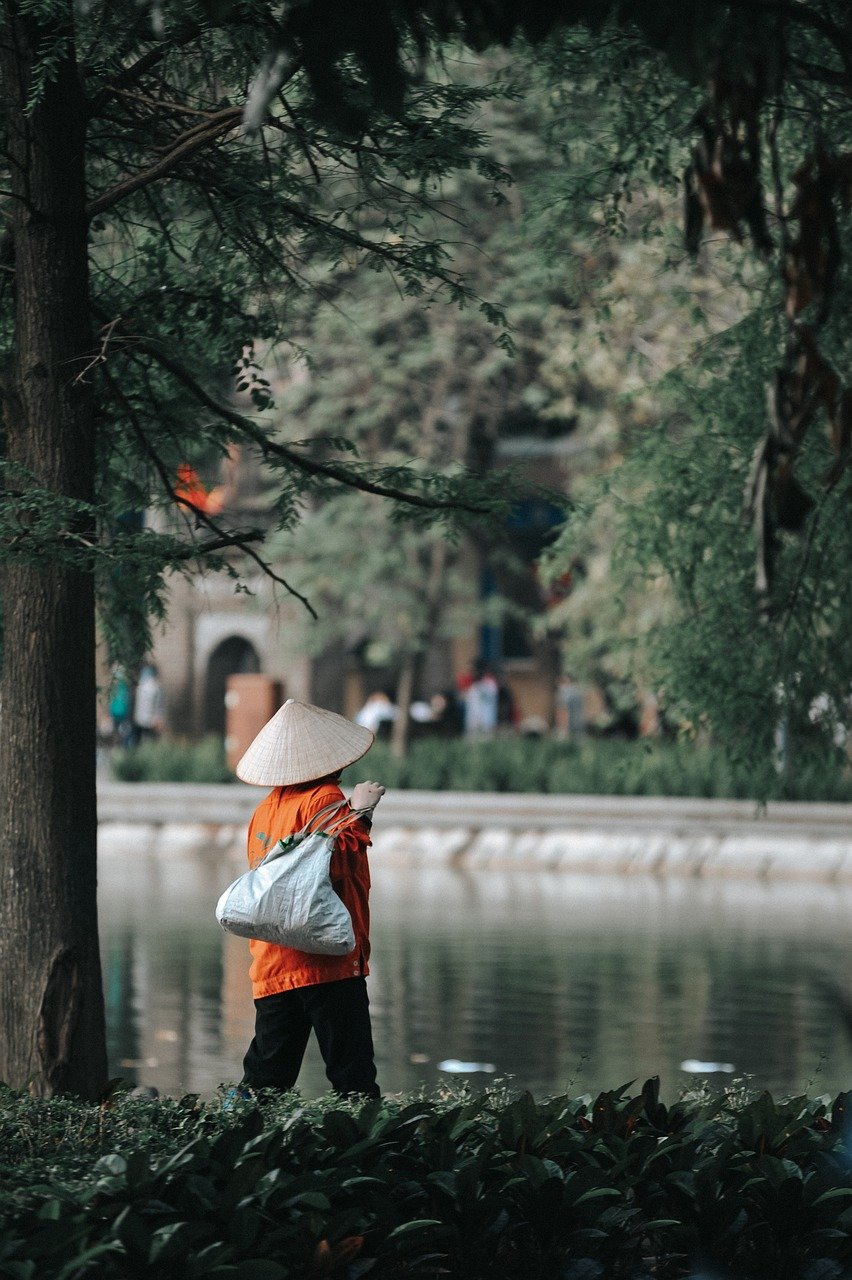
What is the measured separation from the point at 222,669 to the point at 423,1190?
41.8 m

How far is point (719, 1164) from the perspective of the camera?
17.4 ft

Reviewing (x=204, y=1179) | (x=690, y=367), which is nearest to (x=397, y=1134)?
(x=204, y=1179)

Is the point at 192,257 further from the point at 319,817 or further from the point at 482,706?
the point at 482,706

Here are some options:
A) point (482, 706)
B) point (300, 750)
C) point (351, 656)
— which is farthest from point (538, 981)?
point (351, 656)

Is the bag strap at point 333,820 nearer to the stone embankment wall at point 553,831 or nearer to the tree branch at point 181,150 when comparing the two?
the tree branch at point 181,150

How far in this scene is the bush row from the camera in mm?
24016

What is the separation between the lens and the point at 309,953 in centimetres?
684

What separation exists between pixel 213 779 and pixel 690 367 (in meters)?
17.1

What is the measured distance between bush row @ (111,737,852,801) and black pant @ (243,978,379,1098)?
15.2 meters

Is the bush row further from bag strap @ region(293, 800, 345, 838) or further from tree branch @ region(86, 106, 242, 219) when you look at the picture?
tree branch @ region(86, 106, 242, 219)

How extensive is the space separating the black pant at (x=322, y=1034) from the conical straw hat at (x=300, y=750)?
2.36 feet

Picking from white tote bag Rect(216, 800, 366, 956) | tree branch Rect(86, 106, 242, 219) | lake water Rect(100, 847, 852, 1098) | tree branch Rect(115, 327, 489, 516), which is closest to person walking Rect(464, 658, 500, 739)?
lake water Rect(100, 847, 852, 1098)

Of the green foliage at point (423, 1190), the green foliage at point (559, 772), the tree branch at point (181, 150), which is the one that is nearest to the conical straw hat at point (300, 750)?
the green foliage at point (423, 1190)

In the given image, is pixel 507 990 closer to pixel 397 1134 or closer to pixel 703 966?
pixel 703 966
